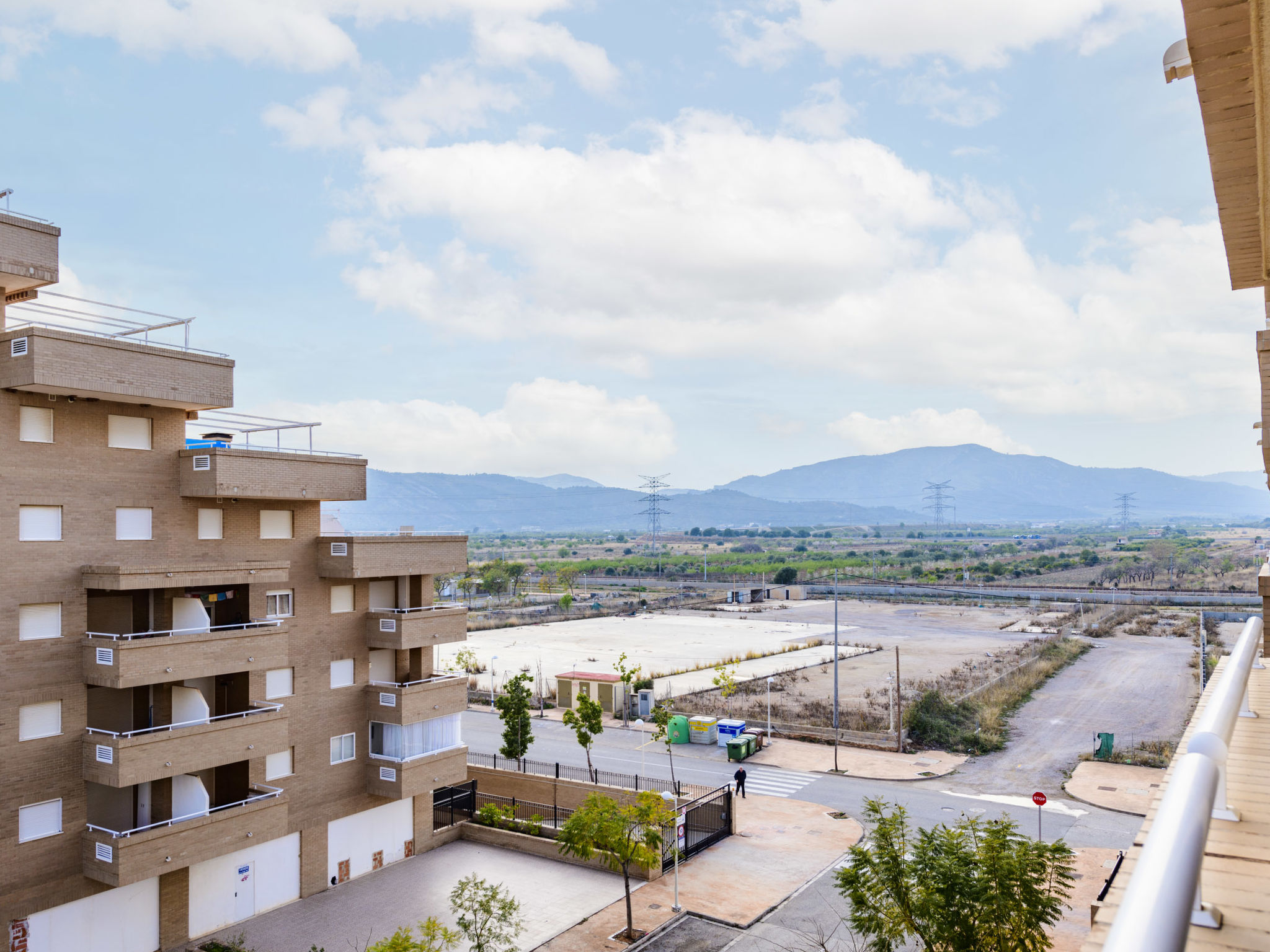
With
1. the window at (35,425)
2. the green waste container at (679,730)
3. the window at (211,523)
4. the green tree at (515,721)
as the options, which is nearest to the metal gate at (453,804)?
the green tree at (515,721)

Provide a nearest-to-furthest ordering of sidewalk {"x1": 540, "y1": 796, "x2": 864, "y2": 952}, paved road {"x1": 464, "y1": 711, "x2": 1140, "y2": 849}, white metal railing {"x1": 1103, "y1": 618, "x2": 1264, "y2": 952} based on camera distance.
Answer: white metal railing {"x1": 1103, "y1": 618, "x2": 1264, "y2": 952} → sidewalk {"x1": 540, "y1": 796, "x2": 864, "y2": 952} → paved road {"x1": 464, "y1": 711, "x2": 1140, "y2": 849}

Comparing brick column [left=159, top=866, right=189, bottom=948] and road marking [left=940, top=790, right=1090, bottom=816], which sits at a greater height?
brick column [left=159, top=866, right=189, bottom=948]

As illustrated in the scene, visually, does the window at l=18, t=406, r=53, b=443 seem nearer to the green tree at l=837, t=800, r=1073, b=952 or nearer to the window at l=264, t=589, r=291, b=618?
the window at l=264, t=589, r=291, b=618

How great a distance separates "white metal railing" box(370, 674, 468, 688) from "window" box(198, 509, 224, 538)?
7.41 m

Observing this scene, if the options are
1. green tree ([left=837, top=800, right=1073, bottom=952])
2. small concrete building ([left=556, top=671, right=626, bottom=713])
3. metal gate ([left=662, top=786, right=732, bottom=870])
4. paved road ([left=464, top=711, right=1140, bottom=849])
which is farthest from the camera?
small concrete building ([left=556, top=671, right=626, bottom=713])

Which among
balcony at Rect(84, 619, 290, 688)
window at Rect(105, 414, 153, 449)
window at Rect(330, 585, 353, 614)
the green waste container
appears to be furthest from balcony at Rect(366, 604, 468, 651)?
the green waste container

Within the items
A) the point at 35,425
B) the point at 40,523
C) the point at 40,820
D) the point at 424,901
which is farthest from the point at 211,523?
the point at 424,901

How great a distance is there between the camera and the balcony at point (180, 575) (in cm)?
2353

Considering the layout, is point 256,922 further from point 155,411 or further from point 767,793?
point 767,793

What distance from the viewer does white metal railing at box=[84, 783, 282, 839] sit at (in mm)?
23125

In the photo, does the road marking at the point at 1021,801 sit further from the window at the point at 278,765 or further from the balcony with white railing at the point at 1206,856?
the balcony with white railing at the point at 1206,856

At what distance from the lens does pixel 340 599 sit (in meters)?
30.8

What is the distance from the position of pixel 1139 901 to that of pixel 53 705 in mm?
26903

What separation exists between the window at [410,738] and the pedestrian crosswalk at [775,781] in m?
14.9
